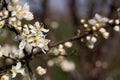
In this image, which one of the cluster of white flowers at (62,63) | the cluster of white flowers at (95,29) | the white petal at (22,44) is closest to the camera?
the white petal at (22,44)

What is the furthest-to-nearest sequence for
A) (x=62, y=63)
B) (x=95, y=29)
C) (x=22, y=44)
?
(x=62, y=63) → (x=95, y=29) → (x=22, y=44)

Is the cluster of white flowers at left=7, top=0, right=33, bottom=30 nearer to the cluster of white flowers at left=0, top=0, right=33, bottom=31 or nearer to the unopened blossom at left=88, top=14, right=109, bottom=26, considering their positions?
the cluster of white flowers at left=0, top=0, right=33, bottom=31

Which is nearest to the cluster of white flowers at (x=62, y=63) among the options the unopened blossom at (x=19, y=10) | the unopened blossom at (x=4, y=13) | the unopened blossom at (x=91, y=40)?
the unopened blossom at (x=91, y=40)

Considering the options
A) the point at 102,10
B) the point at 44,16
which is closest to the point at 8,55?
the point at 44,16

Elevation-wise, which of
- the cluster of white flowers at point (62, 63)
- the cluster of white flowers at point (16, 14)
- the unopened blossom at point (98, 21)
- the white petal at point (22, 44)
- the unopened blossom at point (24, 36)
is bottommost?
the cluster of white flowers at point (62, 63)

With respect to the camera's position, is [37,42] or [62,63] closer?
[37,42]

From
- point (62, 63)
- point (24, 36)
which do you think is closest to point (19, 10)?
point (24, 36)

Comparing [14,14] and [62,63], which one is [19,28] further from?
[62,63]

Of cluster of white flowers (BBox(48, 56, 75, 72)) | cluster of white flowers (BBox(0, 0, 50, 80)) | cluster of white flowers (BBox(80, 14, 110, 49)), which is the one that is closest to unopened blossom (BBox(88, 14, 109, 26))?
cluster of white flowers (BBox(80, 14, 110, 49))

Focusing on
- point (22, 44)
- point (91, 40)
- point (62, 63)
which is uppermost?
point (22, 44)

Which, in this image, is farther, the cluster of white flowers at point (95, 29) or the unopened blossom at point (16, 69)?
the cluster of white flowers at point (95, 29)

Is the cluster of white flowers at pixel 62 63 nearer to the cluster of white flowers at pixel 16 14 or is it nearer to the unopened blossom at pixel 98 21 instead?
the unopened blossom at pixel 98 21

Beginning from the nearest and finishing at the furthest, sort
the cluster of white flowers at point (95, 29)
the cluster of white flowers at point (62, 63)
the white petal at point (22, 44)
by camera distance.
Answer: the white petal at point (22, 44)
the cluster of white flowers at point (95, 29)
the cluster of white flowers at point (62, 63)
